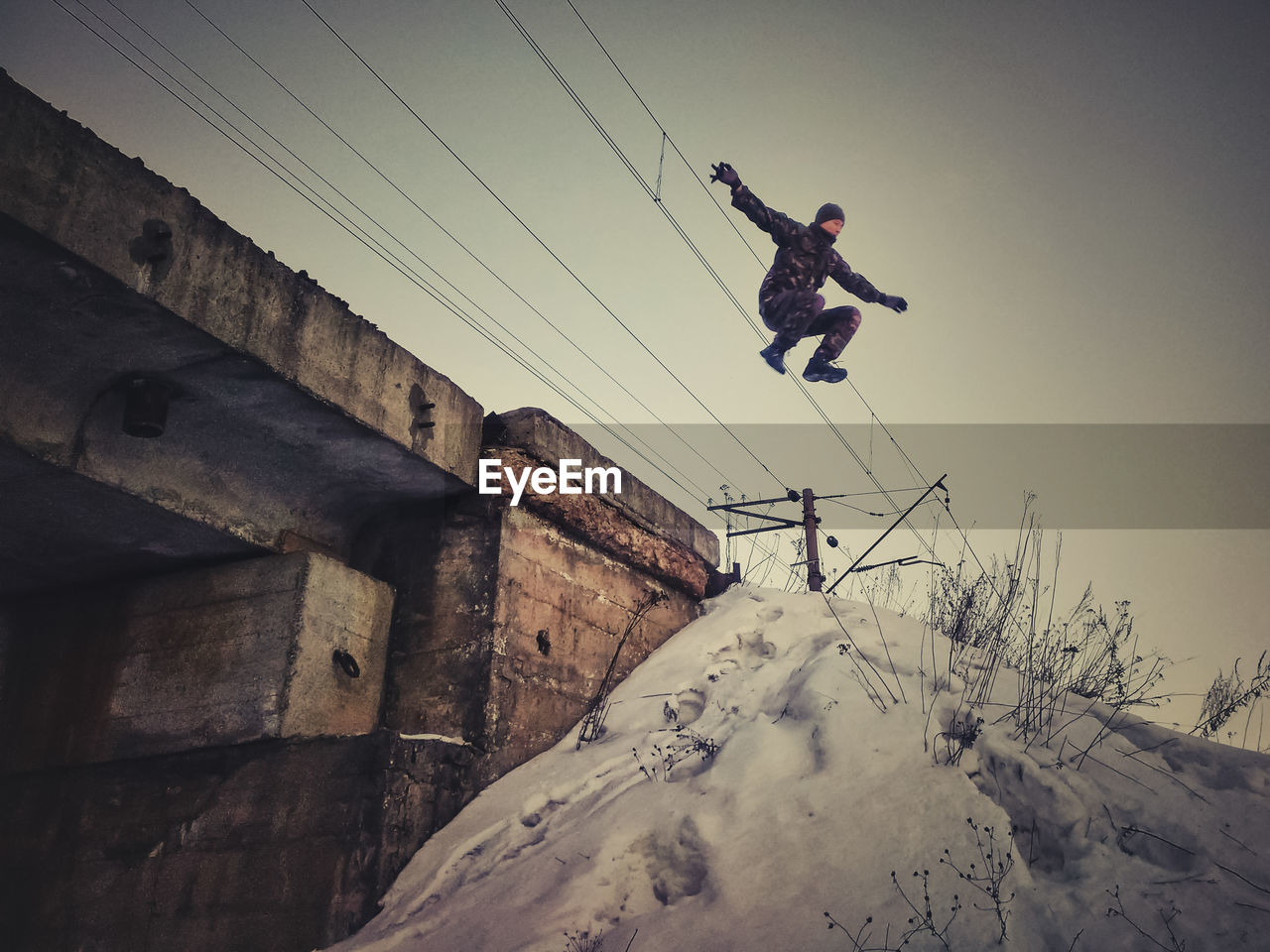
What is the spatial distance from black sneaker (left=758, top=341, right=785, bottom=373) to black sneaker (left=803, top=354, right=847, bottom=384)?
11.6 inches

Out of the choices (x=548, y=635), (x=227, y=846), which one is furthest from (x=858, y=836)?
(x=227, y=846)

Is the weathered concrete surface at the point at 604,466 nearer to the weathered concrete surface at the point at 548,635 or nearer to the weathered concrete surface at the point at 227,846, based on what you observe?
the weathered concrete surface at the point at 548,635

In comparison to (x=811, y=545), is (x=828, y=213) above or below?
above

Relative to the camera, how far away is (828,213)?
952cm

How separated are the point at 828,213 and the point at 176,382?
24.0 feet

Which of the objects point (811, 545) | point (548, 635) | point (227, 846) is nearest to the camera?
point (227, 846)

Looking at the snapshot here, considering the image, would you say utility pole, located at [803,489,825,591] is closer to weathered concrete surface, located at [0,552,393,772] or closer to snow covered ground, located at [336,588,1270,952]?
snow covered ground, located at [336,588,1270,952]

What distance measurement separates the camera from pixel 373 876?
4.26 metres

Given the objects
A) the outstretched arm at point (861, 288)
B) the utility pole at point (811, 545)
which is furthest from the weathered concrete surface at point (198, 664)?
the utility pole at point (811, 545)

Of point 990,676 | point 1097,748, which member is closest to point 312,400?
point 990,676

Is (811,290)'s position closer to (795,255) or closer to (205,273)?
(795,255)

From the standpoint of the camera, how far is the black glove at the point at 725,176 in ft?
27.7

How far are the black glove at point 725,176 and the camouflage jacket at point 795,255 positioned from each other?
48cm

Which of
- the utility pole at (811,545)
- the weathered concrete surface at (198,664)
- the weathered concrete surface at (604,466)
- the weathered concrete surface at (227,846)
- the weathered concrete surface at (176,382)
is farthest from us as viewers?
the utility pole at (811,545)
